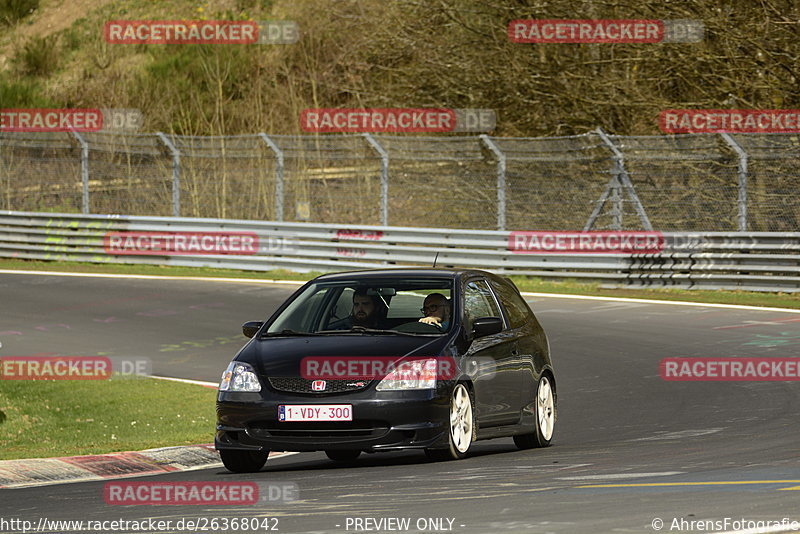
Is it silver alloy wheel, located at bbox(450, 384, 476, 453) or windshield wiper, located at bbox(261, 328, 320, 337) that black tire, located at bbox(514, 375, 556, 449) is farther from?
windshield wiper, located at bbox(261, 328, 320, 337)

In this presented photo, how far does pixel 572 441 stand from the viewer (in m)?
11.7

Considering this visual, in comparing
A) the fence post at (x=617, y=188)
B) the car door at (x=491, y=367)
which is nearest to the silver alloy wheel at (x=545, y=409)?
the car door at (x=491, y=367)

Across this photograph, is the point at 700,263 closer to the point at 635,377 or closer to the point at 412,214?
the point at 412,214

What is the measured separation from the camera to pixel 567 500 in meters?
7.52

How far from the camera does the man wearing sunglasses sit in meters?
10.5

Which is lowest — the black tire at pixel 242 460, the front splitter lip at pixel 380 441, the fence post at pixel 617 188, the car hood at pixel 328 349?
the black tire at pixel 242 460

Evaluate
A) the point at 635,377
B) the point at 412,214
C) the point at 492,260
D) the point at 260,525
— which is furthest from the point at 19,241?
the point at 260,525

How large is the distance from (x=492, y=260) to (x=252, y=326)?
1549 centimetres

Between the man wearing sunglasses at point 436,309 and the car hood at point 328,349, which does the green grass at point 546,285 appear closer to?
the man wearing sunglasses at point 436,309

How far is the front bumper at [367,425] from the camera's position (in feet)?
31.4

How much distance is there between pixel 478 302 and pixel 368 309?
89cm

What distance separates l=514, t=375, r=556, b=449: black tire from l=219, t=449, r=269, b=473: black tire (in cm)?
227

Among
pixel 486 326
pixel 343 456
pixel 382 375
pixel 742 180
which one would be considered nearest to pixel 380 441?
pixel 382 375

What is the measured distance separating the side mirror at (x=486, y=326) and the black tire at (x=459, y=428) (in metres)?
0.46
